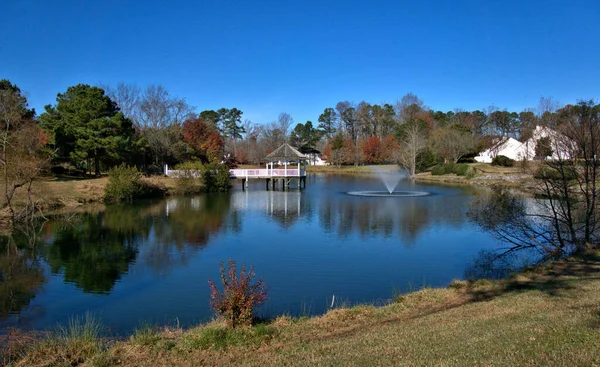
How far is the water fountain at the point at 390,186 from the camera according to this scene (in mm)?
37250

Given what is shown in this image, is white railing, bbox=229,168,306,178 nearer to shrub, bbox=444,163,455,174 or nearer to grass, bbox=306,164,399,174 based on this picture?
shrub, bbox=444,163,455,174

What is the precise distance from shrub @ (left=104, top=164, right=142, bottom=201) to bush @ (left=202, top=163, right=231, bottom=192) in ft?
27.3

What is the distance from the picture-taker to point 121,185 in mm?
31875

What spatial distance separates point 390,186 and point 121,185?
25734 millimetres

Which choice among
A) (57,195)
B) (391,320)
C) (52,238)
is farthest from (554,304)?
(57,195)

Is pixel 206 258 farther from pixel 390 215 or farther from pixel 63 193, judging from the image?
pixel 63 193

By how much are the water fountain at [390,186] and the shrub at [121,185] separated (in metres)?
17.6

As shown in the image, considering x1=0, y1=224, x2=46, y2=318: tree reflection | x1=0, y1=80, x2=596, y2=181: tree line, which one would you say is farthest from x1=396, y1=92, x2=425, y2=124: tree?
x1=0, y1=224, x2=46, y2=318: tree reflection

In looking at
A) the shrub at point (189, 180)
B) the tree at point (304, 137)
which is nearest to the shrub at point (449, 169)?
the shrub at point (189, 180)

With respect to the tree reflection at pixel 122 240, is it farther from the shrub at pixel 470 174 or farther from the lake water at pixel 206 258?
the shrub at pixel 470 174

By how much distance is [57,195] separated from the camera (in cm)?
2895

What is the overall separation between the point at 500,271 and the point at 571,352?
28.4ft

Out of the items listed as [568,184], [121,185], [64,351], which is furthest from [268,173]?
[64,351]

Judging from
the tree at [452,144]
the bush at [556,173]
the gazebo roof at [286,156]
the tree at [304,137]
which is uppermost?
the tree at [304,137]
